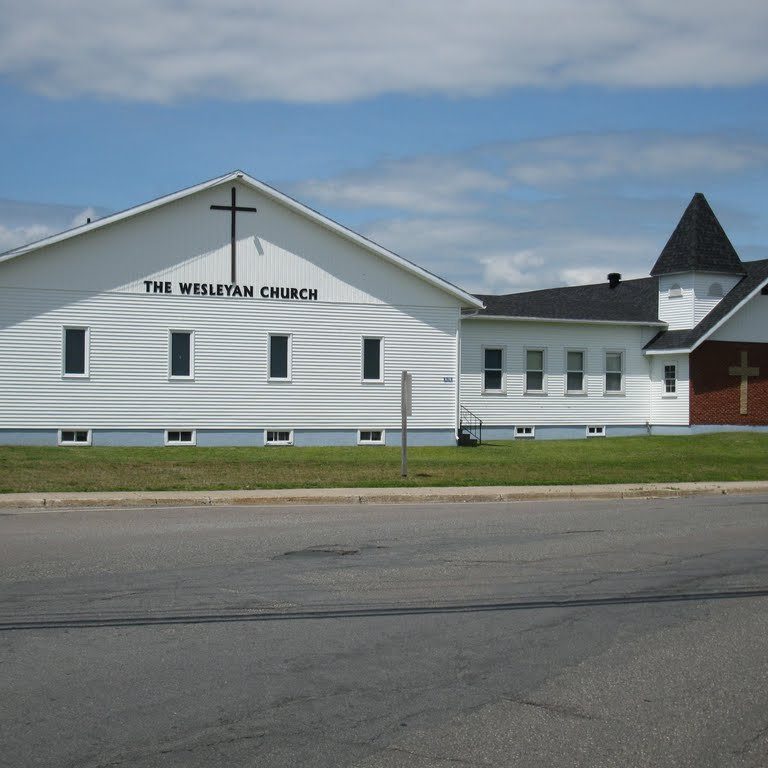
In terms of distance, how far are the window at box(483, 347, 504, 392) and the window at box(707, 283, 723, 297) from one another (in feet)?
26.4

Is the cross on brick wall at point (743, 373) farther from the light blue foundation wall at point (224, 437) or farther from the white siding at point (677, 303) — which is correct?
the light blue foundation wall at point (224, 437)

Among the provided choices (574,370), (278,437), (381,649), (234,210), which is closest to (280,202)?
(234,210)

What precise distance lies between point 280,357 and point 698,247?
52.1 feet

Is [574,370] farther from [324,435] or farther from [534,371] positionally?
[324,435]

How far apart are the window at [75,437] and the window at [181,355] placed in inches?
116

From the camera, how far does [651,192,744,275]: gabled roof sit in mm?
38375

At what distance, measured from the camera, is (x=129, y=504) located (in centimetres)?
1795

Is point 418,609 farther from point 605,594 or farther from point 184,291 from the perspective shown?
point 184,291

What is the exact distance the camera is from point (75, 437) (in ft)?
101

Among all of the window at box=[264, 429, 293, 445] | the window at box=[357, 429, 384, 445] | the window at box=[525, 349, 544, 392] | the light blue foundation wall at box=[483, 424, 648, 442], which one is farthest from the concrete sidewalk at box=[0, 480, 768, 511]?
the window at box=[525, 349, 544, 392]

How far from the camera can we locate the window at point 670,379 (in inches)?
1519

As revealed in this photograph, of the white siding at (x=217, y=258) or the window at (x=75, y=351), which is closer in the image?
the white siding at (x=217, y=258)

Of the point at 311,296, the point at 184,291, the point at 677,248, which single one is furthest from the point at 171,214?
the point at 677,248

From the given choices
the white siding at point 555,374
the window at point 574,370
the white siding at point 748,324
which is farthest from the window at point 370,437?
the white siding at point 748,324
